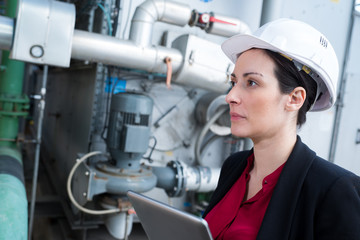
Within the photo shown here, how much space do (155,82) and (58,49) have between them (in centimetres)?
89

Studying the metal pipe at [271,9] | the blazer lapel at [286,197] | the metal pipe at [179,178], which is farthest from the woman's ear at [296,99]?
the metal pipe at [271,9]

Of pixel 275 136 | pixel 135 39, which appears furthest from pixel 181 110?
pixel 275 136

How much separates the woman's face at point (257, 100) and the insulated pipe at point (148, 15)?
1.29 metres

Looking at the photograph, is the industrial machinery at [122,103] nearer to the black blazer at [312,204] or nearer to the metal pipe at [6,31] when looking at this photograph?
the metal pipe at [6,31]

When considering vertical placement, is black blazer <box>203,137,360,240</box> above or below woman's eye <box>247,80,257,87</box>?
below

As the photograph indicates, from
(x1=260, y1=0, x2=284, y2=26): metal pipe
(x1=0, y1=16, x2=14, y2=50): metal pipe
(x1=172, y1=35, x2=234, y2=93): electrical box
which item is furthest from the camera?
(x1=260, y1=0, x2=284, y2=26): metal pipe

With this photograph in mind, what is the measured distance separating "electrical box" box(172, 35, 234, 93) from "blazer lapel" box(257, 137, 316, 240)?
1411 millimetres

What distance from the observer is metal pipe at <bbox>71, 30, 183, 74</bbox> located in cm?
185

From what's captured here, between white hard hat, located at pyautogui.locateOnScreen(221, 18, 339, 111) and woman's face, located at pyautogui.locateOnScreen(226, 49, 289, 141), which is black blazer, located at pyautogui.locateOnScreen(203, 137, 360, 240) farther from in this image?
white hard hat, located at pyautogui.locateOnScreen(221, 18, 339, 111)

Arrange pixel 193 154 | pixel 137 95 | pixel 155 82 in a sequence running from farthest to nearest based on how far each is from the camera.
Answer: pixel 193 154
pixel 155 82
pixel 137 95

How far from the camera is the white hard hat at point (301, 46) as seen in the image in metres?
0.79

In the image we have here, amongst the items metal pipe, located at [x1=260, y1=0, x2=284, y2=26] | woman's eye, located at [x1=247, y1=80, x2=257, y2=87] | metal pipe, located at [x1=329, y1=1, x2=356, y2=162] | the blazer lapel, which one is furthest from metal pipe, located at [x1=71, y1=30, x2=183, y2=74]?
metal pipe, located at [x1=329, y1=1, x2=356, y2=162]

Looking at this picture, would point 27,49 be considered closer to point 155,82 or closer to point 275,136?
point 155,82

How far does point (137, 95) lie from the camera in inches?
76.4
